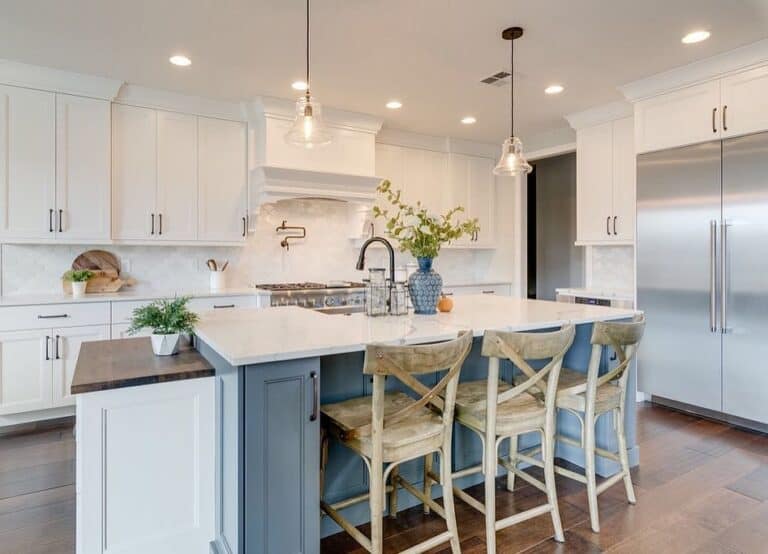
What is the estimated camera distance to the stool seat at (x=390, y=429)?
178 cm

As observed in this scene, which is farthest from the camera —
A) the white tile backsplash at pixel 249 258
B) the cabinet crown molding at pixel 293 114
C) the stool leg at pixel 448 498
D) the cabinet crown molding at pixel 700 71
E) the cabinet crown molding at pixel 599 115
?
the cabinet crown molding at pixel 599 115

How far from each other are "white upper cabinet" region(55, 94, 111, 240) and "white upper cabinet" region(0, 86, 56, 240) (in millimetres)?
52

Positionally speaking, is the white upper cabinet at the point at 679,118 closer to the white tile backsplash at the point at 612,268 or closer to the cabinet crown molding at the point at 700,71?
the cabinet crown molding at the point at 700,71

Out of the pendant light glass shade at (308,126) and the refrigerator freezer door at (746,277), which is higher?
the pendant light glass shade at (308,126)

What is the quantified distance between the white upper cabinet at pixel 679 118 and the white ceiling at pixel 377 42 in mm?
284

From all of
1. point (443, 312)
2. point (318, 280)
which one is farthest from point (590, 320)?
point (318, 280)

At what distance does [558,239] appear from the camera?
6641 millimetres

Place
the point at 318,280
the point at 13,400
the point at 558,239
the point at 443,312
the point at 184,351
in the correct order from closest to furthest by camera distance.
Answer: the point at 184,351 → the point at 443,312 → the point at 13,400 → the point at 318,280 → the point at 558,239

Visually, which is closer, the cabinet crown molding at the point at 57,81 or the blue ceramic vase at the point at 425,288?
the blue ceramic vase at the point at 425,288

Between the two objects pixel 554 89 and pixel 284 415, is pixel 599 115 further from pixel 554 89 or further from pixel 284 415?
pixel 284 415

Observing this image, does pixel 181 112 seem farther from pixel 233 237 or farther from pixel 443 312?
pixel 443 312

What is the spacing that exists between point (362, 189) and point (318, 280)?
3.56ft

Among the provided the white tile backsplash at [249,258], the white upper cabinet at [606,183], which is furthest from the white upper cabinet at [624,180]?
the white tile backsplash at [249,258]

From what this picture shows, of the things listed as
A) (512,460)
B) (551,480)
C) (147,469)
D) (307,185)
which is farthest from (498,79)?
(147,469)
